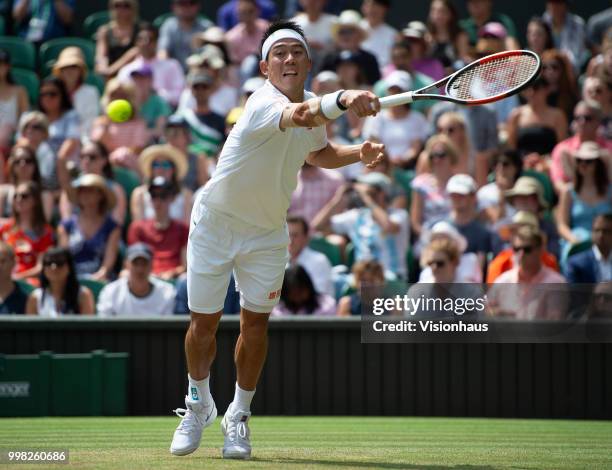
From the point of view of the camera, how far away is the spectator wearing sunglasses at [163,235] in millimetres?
10688

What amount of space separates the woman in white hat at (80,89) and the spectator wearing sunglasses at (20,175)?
136cm

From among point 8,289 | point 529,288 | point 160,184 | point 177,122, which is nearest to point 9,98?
point 177,122

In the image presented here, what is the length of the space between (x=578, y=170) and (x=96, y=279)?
4365 millimetres

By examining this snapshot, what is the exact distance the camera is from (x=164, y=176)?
11273 millimetres

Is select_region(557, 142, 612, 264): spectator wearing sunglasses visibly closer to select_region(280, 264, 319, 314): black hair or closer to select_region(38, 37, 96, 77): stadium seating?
select_region(280, 264, 319, 314): black hair

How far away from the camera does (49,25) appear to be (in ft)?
46.5

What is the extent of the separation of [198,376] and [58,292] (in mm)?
3678

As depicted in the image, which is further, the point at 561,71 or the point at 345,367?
the point at 561,71

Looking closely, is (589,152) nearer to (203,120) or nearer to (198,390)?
(203,120)

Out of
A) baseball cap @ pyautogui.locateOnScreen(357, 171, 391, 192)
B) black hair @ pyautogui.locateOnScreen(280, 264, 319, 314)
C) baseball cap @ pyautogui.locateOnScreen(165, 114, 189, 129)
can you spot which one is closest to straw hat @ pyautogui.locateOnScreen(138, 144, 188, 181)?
baseball cap @ pyautogui.locateOnScreen(165, 114, 189, 129)

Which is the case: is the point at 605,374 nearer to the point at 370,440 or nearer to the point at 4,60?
the point at 370,440

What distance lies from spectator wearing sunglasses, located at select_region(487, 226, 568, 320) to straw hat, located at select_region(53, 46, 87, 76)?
5.35 meters

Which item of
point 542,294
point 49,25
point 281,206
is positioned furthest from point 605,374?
point 49,25

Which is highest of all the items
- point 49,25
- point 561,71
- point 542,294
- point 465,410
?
point 49,25
